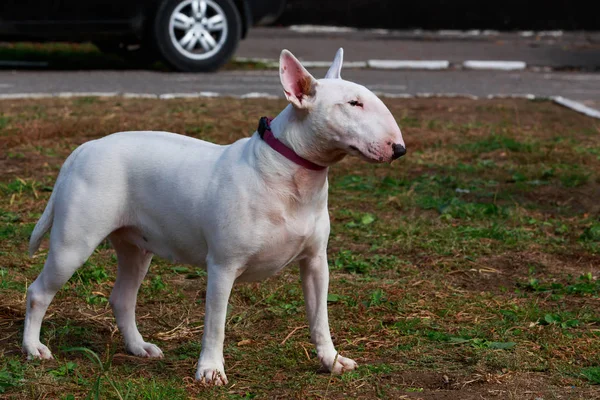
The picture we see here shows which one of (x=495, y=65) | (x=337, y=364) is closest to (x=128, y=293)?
(x=337, y=364)

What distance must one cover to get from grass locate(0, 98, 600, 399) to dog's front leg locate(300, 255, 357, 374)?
0.08 m

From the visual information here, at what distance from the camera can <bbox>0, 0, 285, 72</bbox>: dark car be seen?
1288cm

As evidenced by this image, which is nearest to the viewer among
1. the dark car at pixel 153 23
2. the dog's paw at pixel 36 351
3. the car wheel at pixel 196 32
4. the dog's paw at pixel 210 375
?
the dog's paw at pixel 210 375

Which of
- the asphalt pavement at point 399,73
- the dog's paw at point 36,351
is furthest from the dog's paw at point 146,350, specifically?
the asphalt pavement at point 399,73

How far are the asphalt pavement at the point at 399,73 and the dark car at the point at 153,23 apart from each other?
1.08 feet

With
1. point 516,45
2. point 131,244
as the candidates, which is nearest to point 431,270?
point 131,244

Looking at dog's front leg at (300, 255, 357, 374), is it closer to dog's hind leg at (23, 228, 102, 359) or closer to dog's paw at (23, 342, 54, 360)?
dog's hind leg at (23, 228, 102, 359)

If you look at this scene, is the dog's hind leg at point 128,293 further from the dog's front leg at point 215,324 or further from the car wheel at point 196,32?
the car wheel at point 196,32

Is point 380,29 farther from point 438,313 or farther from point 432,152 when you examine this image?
point 438,313

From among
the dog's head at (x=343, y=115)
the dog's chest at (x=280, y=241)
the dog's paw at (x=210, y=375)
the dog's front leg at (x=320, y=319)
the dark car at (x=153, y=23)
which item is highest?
the dog's head at (x=343, y=115)

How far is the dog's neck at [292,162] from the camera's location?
4027 millimetres

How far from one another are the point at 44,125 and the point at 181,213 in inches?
211

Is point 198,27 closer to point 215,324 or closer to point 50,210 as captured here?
point 50,210

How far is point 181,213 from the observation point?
422 cm
